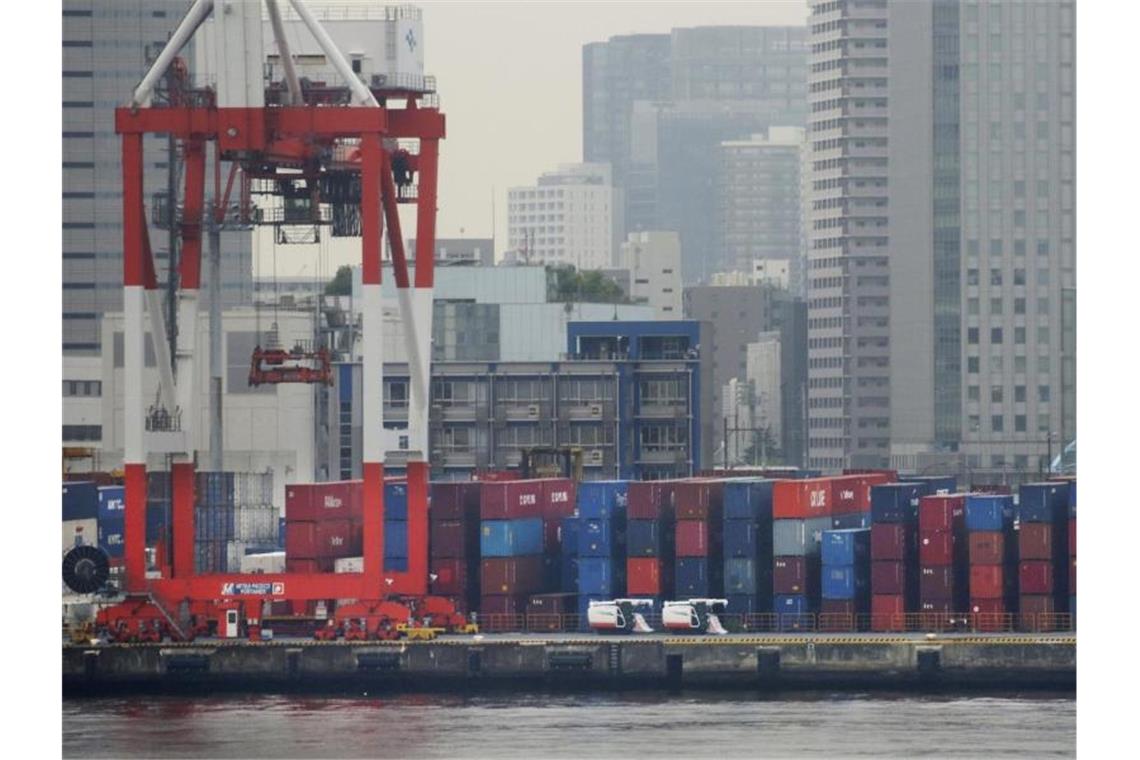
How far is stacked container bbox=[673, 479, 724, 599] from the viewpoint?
73875 millimetres

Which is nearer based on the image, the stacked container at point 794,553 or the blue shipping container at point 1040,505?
the blue shipping container at point 1040,505

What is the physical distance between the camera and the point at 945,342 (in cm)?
16250

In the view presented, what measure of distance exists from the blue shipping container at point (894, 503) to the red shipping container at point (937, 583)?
1.29 meters

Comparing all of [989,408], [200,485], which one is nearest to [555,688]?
[200,485]

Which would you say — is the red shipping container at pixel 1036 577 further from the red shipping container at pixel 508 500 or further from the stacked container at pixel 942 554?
the red shipping container at pixel 508 500

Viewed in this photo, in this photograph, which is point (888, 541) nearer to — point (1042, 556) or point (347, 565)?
point (1042, 556)

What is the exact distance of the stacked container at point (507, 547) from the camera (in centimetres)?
7475

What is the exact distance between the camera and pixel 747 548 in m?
73.5

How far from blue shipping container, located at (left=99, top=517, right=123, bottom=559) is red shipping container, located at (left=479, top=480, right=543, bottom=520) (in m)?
11.1

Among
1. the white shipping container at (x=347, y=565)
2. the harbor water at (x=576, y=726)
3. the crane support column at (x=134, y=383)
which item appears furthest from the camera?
the white shipping container at (x=347, y=565)

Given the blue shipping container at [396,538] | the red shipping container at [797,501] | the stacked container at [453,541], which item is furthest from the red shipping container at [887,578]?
the blue shipping container at [396,538]

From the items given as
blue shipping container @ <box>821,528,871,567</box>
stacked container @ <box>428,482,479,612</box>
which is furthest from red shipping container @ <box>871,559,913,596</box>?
stacked container @ <box>428,482,479,612</box>
